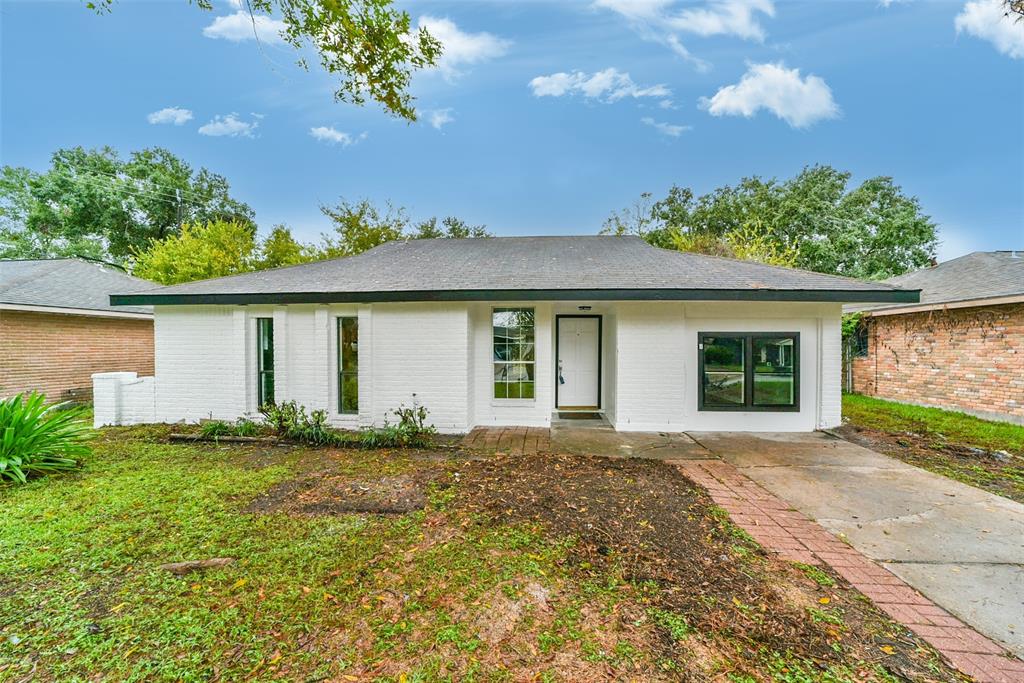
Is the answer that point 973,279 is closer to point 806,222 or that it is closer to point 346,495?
point 806,222

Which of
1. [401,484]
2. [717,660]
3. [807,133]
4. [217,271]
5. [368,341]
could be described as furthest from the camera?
[807,133]

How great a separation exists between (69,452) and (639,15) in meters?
12.2

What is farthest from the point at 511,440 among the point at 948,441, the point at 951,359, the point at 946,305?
the point at 951,359

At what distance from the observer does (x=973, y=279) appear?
9.56 meters

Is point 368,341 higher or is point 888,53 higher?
point 888,53

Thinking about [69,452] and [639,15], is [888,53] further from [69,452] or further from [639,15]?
[69,452]

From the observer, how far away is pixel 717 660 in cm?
195

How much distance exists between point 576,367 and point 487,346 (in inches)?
95.5

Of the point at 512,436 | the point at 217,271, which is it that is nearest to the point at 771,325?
the point at 512,436

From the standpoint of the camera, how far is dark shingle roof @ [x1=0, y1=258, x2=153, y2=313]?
30.6ft

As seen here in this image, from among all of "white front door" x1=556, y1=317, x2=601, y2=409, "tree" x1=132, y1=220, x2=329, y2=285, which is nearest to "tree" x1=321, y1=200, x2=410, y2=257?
"tree" x1=132, y1=220, x2=329, y2=285

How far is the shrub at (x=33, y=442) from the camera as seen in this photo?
454 centimetres

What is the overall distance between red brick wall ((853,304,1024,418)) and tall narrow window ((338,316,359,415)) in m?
12.5

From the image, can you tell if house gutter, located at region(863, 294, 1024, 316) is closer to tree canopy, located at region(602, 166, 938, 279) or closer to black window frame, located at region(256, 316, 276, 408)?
tree canopy, located at region(602, 166, 938, 279)
